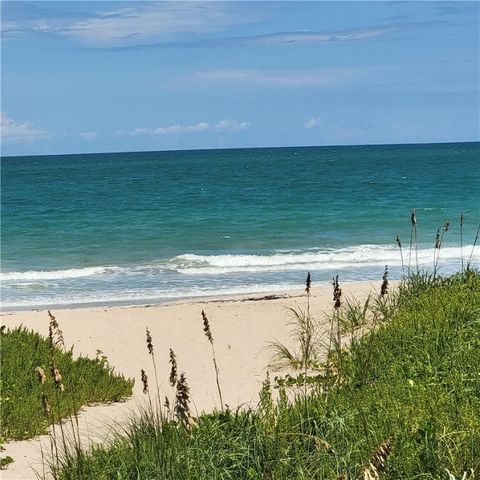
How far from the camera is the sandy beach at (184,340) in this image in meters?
10.6

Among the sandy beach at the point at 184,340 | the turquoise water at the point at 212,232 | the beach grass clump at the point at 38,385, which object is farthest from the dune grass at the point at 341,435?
the turquoise water at the point at 212,232

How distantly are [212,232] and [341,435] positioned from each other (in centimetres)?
3335

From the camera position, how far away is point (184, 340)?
15.6 m

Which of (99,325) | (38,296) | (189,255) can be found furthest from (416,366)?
(189,255)

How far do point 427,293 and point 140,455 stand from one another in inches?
261

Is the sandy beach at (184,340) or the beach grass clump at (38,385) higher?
the beach grass clump at (38,385)

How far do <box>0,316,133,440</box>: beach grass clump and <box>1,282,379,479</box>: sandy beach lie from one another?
0.61 ft

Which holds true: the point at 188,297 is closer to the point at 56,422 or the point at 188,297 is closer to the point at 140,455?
the point at 56,422

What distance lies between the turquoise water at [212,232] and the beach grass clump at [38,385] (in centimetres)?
1028

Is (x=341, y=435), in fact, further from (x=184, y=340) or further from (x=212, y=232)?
(x=212, y=232)

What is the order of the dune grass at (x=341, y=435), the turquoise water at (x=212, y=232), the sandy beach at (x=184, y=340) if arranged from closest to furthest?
the dune grass at (x=341, y=435), the sandy beach at (x=184, y=340), the turquoise water at (x=212, y=232)

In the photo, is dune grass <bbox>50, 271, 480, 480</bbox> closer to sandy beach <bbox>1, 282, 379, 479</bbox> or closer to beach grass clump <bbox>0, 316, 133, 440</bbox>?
sandy beach <bbox>1, 282, 379, 479</bbox>

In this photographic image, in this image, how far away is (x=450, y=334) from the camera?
913 centimetres

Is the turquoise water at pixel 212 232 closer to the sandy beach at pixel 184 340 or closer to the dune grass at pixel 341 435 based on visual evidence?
the sandy beach at pixel 184 340
